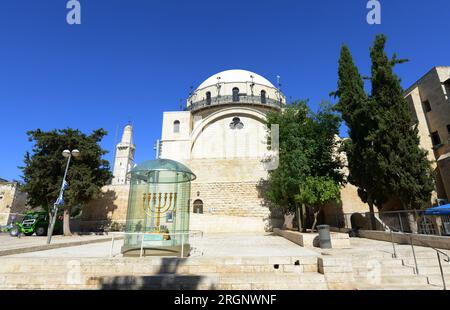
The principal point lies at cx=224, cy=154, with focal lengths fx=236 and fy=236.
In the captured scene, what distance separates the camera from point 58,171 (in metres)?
15.4

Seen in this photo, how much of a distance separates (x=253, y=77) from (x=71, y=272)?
26.9 meters

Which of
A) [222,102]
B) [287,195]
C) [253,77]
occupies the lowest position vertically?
[287,195]

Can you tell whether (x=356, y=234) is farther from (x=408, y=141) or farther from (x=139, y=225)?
(x=139, y=225)

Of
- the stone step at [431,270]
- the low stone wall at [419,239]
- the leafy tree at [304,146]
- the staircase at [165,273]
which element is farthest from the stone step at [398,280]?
the leafy tree at [304,146]

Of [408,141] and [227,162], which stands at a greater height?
[227,162]

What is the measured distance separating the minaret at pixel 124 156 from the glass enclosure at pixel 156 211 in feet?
130

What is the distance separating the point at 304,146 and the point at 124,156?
133ft

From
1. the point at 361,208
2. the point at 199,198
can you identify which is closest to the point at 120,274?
the point at 199,198

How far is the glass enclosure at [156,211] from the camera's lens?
5.34 meters

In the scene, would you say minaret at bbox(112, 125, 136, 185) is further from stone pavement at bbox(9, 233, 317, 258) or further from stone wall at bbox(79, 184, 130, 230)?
stone pavement at bbox(9, 233, 317, 258)

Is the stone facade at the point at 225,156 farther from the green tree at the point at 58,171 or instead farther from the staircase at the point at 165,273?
the staircase at the point at 165,273

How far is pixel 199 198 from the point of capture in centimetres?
1803

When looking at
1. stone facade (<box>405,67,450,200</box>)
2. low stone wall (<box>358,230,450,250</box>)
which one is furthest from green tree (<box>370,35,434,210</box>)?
stone facade (<box>405,67,450,200</box>)
